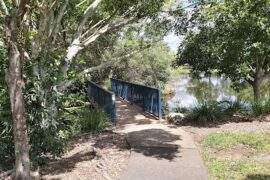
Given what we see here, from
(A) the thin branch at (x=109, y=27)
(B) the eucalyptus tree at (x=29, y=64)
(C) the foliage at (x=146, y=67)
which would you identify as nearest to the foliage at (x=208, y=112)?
(A) the thin branch at (x=109, y=27)

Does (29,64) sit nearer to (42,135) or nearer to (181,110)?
(42,135)

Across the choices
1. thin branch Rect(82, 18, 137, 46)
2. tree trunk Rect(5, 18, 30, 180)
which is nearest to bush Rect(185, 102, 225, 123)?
thin branch Rect(82, 18, 137, 46)

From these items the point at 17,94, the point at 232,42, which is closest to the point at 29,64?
the point at 17,94

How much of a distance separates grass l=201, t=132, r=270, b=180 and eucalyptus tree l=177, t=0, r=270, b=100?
257cm

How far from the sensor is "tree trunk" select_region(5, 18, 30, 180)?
5.45 m

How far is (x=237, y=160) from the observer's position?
7.50m

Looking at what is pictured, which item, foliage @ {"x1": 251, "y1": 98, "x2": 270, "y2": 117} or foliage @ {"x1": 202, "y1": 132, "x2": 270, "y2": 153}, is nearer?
foliage @ {"x1": 202, "y1": 132, "x2": 270, "y2": 153}

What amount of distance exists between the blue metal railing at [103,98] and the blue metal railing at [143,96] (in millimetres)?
1534

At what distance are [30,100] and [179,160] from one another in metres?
3.03

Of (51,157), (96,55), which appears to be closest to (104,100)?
(51,157)

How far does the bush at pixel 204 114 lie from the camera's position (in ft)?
37.0

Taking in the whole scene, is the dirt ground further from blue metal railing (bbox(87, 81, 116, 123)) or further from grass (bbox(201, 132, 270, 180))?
blue metal railing (bbox(87, 81, 116, 123))

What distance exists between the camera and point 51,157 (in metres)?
7.65

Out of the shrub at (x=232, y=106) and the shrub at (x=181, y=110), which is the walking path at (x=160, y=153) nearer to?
the shrub at (x=181, y=110)
